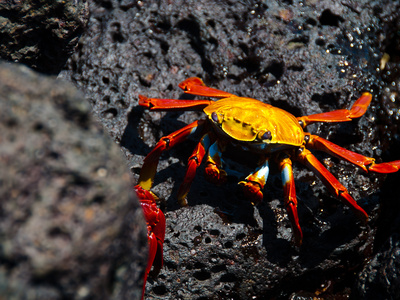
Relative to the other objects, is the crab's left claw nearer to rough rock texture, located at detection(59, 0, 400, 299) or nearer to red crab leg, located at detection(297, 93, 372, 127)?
rough rock texture, located at detection(59, 0, 400, 299)

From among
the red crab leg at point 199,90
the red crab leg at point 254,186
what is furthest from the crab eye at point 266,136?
the red crab leg at point 199,90

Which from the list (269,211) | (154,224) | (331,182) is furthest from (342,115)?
(154,224)

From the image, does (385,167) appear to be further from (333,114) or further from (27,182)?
(27,182)

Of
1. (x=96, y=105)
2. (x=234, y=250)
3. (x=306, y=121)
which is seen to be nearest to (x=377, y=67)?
(x=306, y=121)

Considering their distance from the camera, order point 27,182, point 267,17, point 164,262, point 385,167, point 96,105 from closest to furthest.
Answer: point 27,182 → point 164,262 → point 385,167 → point 96,105 → point 267,17

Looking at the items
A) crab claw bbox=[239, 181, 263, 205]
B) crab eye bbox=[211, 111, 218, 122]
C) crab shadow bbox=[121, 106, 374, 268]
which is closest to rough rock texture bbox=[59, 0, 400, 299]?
crab shadow bbox=[121, 106, 374, 268]

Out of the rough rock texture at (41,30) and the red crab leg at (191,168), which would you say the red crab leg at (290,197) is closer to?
the red crab leg at (191,168)
